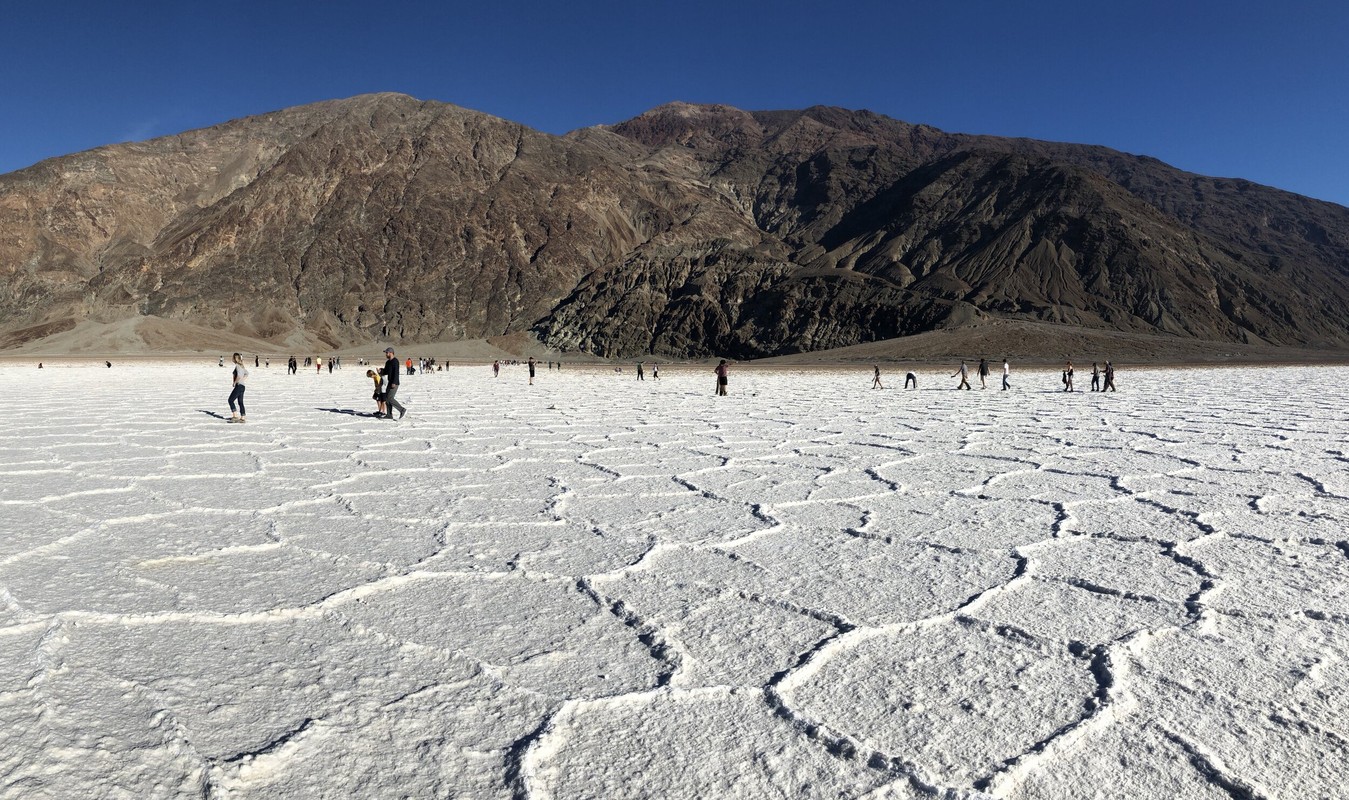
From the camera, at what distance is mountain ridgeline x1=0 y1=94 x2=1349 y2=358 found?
6406 centimetres

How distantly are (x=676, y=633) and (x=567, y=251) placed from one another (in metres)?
77.6

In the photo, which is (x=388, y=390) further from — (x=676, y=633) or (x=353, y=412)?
(x=676, y=633)

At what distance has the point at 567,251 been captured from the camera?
78375mm

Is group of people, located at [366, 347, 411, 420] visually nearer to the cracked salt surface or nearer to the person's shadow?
the person's shadow

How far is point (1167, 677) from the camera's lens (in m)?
2.59

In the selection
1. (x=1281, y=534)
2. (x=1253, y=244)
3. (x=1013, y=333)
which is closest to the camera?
(x=1281, y=534)

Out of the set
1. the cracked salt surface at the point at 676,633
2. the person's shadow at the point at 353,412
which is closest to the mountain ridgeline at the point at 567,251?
the person's shadow at the point at 353,412

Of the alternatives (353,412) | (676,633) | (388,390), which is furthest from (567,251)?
(676,633)

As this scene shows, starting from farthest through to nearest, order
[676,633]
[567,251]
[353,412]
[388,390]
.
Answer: [567,251] < [353,412] < [388,390] < [676,633]

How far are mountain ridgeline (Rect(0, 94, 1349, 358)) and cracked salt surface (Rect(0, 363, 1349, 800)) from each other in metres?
53.5

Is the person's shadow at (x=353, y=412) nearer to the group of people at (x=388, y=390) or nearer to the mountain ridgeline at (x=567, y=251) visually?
the group of people at (x=388, y=390)

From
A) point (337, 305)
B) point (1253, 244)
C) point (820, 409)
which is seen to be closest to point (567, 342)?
point (337, 305)

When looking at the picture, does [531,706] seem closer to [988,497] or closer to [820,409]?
[988,497]

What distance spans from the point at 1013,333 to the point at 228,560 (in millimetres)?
52327
